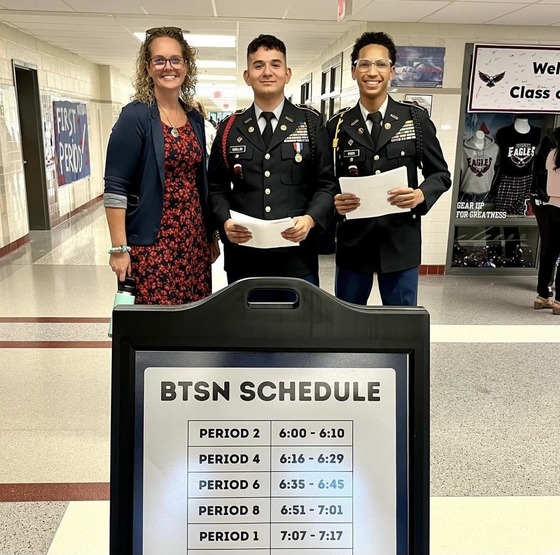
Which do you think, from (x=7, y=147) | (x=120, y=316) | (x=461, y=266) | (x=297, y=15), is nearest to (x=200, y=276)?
(x=120, y=316)

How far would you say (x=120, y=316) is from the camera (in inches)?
28.1

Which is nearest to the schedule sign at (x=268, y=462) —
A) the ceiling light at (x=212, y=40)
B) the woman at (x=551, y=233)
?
the woman at (x=551, y=233)

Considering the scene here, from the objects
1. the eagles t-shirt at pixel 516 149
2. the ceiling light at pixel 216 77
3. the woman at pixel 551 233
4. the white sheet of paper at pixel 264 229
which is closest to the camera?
the white sheet of paper at pixel 264 229

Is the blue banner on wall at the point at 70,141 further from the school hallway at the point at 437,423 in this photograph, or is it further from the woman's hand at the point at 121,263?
the woman's hand at the point at 121,263

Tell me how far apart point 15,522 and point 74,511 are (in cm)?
19

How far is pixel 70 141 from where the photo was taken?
9359mm

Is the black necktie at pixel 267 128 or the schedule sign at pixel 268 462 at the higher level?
the black necktie at pixel 267 128

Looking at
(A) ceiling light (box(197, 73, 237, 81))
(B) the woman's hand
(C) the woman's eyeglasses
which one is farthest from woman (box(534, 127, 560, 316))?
(A) ceiling light (box(197, 73, 237, 81))

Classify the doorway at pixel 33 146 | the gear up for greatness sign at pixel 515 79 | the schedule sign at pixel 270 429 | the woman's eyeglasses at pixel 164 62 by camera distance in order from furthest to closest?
the doorway at pixel 33 146
the gear up for greatness sign at pixel 515 79
the woman's eyeglasses at pixel 164 62
the schedule sign at pixel 270 429

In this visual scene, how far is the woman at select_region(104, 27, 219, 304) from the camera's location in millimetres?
2039

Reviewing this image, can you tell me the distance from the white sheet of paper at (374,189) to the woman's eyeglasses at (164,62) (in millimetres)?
722

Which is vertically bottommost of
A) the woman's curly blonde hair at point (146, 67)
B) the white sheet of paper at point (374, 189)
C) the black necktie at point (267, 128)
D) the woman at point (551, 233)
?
the woman at point (551, 233)

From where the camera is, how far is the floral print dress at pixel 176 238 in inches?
82.2

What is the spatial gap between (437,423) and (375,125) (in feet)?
4.76
